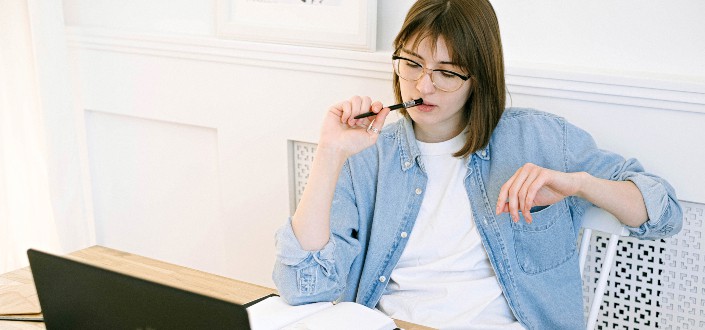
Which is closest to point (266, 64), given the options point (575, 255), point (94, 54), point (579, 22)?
point (94, 54)

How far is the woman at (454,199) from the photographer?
1.44m

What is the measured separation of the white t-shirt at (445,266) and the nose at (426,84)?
16 centimetres

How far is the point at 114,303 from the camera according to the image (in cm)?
89

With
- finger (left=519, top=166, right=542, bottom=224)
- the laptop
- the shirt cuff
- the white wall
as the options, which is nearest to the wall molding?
the white wall

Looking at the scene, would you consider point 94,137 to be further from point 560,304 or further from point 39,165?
point 560,304

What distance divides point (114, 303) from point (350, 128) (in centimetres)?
68

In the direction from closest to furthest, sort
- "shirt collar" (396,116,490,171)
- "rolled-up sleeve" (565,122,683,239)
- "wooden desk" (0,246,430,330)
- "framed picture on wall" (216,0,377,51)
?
"wooden desk" (0,246,430,330)
"rolled-up sleeve" (565,122,683,239)
"shirt collar" (396,116,490,171)
"framed picture on wall" (216,0,377,51)

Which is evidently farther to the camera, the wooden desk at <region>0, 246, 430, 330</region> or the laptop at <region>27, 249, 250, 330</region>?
the wooden desk at <region>0, 246, 430, 330</region>

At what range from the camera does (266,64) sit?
6.81 ft

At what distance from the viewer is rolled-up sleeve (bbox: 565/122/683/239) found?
1446mm

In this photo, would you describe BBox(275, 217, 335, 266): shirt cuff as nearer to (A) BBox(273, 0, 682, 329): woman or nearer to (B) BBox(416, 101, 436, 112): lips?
(A) BBox(273, 0, 682, 329): woman

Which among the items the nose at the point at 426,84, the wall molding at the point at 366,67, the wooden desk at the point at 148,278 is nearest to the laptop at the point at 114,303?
the wooden desk at the point at 148,278

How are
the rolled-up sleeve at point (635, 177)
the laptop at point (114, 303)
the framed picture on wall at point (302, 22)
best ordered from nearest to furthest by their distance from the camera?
the laptop at point (114, 303)
the rolled-up sleeve at point (635, 177)
the framed picture on wall at point (302, 22)

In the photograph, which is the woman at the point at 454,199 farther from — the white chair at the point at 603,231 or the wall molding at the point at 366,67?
the wall molding at the point at 366,67
